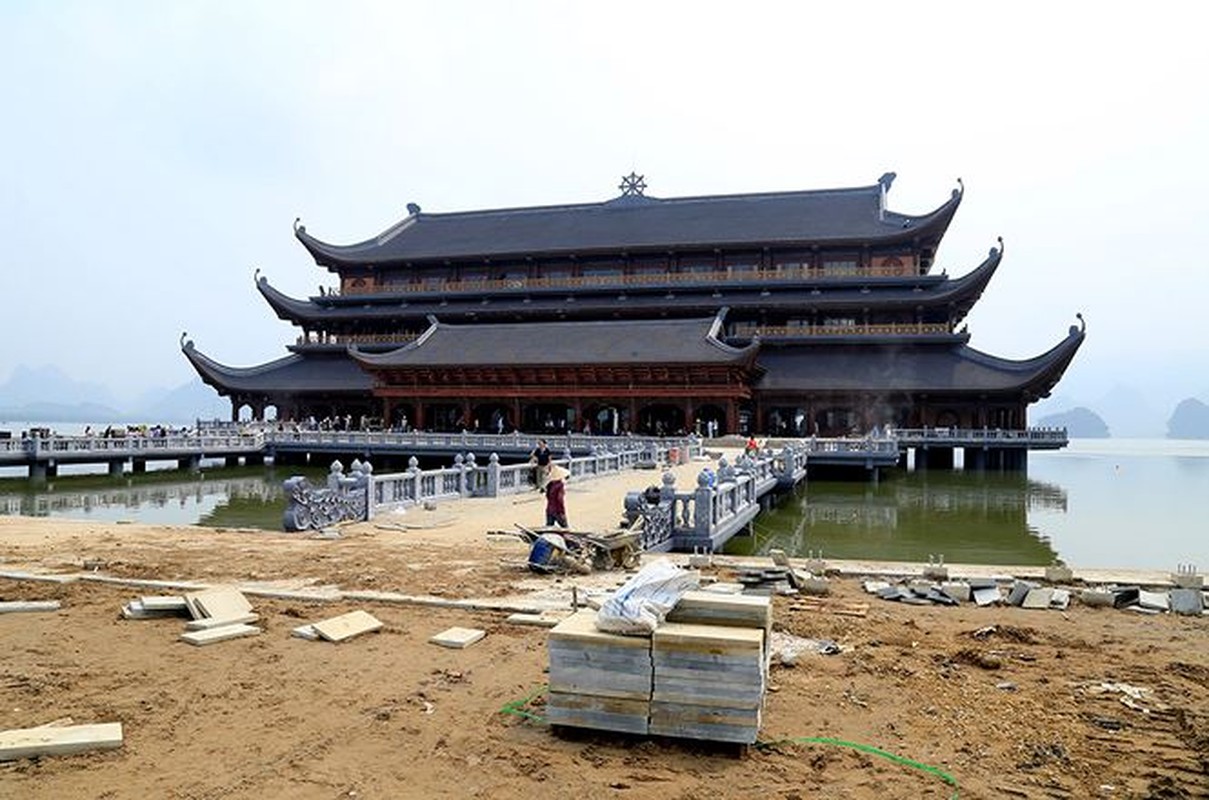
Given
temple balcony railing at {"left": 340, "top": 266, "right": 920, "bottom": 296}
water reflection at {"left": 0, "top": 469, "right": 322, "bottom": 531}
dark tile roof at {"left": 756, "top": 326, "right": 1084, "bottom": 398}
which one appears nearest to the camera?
water reflection at {"left": 0, "top": 469, "right": 322, "bottom": 531}

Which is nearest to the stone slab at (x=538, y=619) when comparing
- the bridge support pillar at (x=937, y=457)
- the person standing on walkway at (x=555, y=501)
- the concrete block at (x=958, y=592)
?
the concrete block at (x=958, y=592)

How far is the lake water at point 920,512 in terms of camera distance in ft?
70.3

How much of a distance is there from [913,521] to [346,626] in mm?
22324

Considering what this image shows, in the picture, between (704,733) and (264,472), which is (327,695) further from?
(264,472)

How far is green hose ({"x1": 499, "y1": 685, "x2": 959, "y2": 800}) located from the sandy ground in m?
0.05

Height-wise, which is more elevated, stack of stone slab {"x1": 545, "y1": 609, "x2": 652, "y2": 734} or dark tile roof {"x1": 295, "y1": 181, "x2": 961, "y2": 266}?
dark tile roof {"x1": 295, "y1": 181, "x2": 961, "y2": 266}

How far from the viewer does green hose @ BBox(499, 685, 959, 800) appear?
16.9 feet

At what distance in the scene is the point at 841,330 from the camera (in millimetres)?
A: 50750

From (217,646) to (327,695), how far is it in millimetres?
1939

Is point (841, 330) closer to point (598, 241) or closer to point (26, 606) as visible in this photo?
point (598, 241)

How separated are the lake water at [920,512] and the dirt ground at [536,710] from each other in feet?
39.3

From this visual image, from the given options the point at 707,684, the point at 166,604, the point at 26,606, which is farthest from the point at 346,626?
the point at 707,684

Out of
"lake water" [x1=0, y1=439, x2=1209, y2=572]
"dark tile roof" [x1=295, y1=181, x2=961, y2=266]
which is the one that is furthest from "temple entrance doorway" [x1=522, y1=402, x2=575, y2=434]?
"lake water" [x1=0, y1=439, x2=1209, y2=572]

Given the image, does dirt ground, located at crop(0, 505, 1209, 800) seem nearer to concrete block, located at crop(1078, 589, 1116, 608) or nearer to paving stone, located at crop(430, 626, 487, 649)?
paving stone, located at crop(430, 626, 487, 649)
